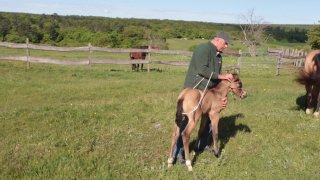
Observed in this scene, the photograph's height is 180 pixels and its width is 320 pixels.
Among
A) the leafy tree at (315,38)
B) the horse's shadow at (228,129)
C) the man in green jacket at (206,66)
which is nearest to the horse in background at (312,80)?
the horse's shadow at (228,129)

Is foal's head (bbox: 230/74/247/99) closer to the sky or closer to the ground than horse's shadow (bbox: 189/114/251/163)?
closer to the sky

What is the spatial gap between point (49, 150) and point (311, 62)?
26.5 ft

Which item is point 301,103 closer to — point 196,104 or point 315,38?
point 196,104

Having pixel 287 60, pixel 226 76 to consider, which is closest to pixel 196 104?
pixel 226 76

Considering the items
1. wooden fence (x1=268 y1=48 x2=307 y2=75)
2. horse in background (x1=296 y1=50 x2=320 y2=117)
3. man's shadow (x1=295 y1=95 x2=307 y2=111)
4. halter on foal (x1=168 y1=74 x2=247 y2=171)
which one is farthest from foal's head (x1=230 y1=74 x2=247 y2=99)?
wooden fence (x1=268 y1=48 x2=307 y2=75)

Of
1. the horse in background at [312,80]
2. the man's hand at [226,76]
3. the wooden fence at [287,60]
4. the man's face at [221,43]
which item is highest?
the man's face at [221,43]

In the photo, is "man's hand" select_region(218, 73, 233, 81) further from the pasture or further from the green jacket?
the pasture

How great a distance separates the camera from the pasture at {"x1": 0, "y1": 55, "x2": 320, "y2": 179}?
21.6 feet

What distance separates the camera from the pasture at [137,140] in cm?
658

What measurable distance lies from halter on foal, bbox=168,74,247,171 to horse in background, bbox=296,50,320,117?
4.69m

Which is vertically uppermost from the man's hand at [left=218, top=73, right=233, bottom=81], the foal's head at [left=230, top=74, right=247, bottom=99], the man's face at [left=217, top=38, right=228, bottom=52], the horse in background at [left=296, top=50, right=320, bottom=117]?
the man's face at [left=217, top=38, right=228, bottom=52]

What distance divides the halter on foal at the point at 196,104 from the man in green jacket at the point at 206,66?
6.0 inches

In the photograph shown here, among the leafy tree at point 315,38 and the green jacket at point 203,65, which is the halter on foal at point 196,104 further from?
the leafy tree at point 315,38

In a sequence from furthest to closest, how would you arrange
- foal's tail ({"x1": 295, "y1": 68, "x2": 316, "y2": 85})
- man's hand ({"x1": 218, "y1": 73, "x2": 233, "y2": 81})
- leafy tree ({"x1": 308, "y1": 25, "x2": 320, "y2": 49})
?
leafy tree ({"x1": 308, "y1": 25, "x2": 320, "y2": 49}), foal's tail ({"x1": 295, "y1": 68, "x2": 316, "y2": 85}), man's hand ({"x1": 218, "y1": 73, "x2": 233, "y2": 81})
